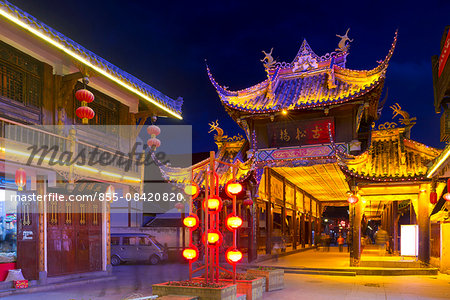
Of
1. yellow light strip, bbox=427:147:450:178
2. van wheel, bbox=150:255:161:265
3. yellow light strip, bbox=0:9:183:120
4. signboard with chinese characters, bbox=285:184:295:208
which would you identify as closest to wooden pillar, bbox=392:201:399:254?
signboard with chinese characters, bbox=285:184:295:208

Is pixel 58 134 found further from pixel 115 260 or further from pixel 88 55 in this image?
pixel 115 260

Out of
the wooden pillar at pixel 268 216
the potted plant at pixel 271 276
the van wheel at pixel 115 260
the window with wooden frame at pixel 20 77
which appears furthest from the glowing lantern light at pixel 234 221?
the van wheel at pixel 115 260

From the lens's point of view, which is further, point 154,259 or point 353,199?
point 154,259

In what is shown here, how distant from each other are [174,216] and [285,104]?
42.2 ft

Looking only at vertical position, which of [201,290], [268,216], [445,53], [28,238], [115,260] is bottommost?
A: [115,260]

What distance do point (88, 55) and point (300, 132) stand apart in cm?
1034

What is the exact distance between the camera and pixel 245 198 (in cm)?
1944

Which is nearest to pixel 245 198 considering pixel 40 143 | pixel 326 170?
pixel 326 170

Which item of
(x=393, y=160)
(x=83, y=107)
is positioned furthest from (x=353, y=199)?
(x=83, y=107)

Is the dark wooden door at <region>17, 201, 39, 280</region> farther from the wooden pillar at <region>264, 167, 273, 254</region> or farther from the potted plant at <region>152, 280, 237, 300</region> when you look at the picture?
the wooden pillar at <region>264, 167, 273, 254</region>

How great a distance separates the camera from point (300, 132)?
766 inches

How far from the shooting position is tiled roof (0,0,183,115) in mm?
9727

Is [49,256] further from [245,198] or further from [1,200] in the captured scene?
[245,198]

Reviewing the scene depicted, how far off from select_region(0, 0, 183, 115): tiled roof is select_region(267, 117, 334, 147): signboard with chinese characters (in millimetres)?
5037
